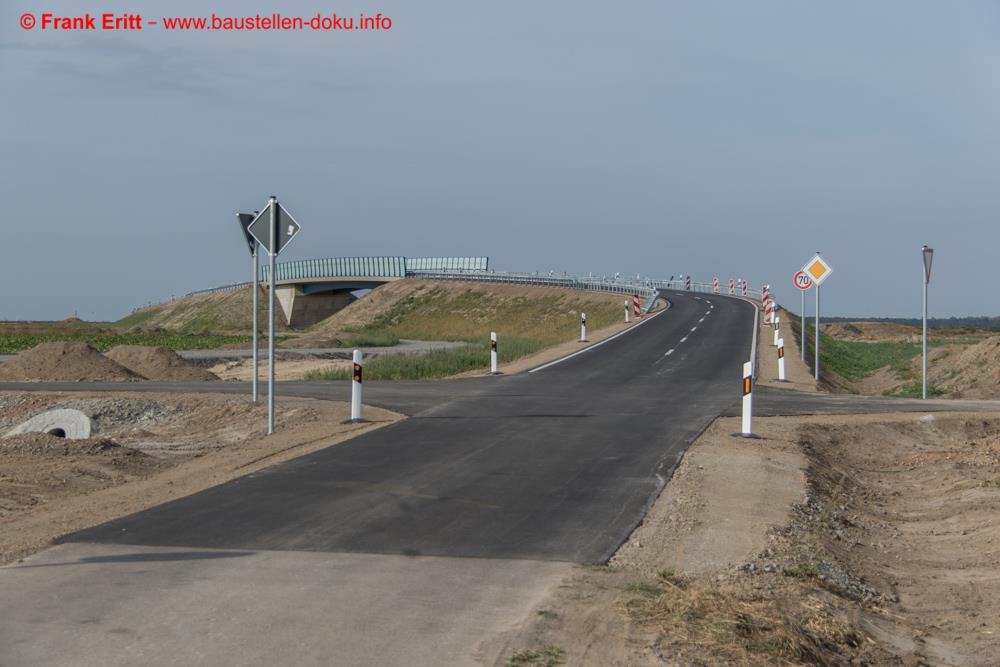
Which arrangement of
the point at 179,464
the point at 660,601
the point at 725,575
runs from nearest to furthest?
the point at 660,601 → the point at 725,575 → the point at 179,464

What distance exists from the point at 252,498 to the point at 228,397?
424 inches

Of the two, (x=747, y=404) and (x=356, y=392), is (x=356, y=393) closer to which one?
(x=356, y=392)

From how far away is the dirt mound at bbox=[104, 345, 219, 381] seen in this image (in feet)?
103

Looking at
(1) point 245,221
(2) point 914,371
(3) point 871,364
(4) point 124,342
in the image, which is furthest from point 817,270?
(4) point 124,342

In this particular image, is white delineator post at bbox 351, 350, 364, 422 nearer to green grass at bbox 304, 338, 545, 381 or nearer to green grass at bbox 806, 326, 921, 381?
green grass at bbox 304, 338, 545, 381

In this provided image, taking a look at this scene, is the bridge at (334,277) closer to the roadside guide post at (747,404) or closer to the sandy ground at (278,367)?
the sandy ground at (278,367)

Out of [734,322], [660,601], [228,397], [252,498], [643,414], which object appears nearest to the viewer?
[660,601]

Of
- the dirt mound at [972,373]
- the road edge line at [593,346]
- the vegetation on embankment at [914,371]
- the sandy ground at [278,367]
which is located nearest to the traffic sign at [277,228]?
the road edge line at [593,346]

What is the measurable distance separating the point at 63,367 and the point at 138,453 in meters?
15.4

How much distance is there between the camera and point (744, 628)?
245 inches

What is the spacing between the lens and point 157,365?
106 feet

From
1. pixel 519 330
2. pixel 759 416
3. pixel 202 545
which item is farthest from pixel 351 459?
pixel 519 330

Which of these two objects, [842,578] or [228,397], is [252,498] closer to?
[842,578]

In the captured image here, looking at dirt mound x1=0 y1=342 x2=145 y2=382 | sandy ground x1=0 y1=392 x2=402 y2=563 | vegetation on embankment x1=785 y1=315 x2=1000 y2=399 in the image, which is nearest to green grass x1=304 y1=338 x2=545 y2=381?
dirt mound x1=0 y1=342 x2=145 y2=382
